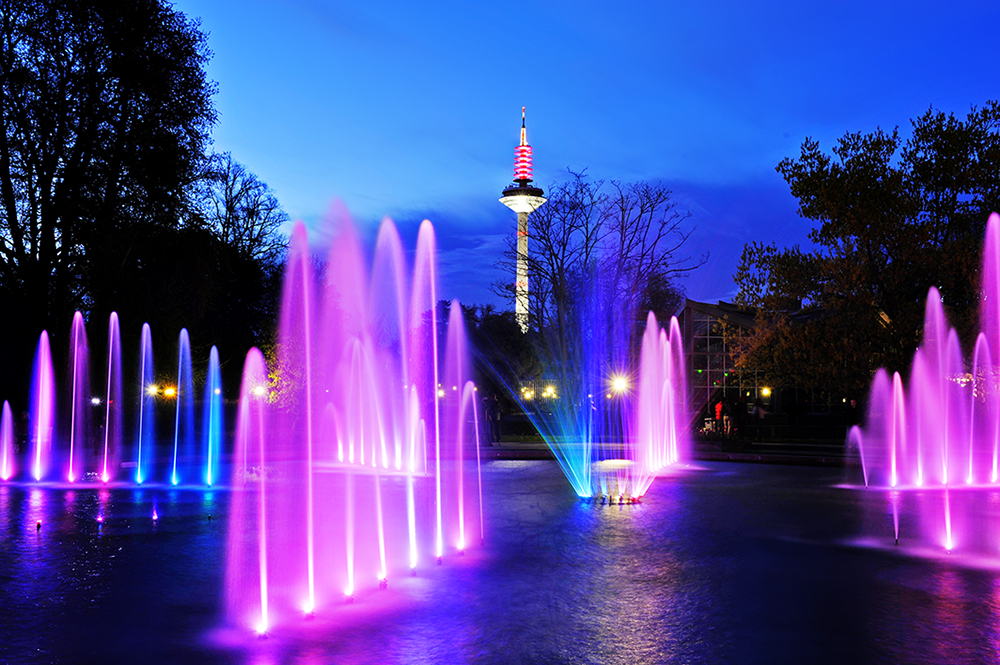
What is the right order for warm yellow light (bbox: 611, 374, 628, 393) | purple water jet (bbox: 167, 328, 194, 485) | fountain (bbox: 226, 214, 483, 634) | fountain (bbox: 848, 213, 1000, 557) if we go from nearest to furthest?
fountain (bbox: 226, 214, 483, 634), fountain (bbox: 848, 213, 1000, 557), purple water jet (bbox: 167, 328, 194, 485), warm yellow light (bbox: 611, 374, 628, 393)

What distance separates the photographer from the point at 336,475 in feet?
62.0

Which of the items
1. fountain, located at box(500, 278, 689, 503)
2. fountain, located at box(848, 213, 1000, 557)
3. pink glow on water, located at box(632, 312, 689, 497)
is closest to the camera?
fountain, located at box(848, 213, 1000, 557)

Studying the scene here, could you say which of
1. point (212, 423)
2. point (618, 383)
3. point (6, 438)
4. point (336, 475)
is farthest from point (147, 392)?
point (618, 383)

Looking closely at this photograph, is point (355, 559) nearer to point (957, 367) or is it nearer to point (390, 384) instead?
point (957, 367)

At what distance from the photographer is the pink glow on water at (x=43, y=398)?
78.2 feet

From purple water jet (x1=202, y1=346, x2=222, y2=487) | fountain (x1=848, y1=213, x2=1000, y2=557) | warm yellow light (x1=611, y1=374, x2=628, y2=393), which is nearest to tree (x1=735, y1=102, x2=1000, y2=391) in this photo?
fountain (x1=848, y1=213, x2=1000, y2=557)

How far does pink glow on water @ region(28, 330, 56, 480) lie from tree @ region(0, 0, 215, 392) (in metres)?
Answer: 0.63

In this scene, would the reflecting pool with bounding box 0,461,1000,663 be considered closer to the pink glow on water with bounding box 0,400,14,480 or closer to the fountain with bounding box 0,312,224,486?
the fountain with bounding box 0,312,224,486

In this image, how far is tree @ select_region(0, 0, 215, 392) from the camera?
23.9 meters

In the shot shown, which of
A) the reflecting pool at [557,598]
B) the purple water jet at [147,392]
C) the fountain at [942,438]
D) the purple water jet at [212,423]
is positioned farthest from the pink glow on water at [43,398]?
the fountain at [942,438]

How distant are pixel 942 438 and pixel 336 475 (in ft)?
65.9

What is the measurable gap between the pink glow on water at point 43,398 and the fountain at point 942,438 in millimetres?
22023

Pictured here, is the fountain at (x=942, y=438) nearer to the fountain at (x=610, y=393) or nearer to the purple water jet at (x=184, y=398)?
the fountain at (x=610, y=393)

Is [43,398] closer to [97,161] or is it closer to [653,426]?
[97,161]
